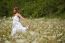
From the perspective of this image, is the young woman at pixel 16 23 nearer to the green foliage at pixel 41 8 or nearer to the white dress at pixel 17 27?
the white dress at pixel 17 27

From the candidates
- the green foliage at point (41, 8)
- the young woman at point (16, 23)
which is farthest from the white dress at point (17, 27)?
the green foliage at point (41, 8)

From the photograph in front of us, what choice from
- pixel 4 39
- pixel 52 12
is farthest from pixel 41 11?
pixel 4 39

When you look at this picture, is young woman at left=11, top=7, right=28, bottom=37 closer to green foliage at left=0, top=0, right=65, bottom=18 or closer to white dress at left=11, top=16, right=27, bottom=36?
white dress at left=11, top=16, right=27, bottom=36

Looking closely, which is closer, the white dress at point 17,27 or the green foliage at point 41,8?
the white dress at point 17,27

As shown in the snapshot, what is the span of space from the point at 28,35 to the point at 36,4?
16528mm

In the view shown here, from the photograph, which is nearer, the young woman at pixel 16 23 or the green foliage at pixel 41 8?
the young woman at pixel 16 23

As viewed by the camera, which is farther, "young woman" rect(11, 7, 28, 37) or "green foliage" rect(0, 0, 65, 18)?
"green foliage" rect(0, 0, 65, 18)

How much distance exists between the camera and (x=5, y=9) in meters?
33.7

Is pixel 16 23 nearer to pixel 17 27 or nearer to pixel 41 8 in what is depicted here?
pixel 17 27

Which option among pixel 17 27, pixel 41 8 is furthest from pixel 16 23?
pixel 41 8

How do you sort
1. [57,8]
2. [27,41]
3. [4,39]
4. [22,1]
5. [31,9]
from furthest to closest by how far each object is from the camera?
[22,1]
[31,9]
[57,8]
[4,39]
[27,41]

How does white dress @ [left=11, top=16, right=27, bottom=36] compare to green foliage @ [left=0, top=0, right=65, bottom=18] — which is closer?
white dress @ [left=11, top=16, right=27, bottom=36]

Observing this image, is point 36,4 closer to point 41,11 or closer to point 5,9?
point 41,11

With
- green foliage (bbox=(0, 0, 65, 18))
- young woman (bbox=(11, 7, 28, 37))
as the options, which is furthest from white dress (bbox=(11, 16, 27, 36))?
green foliage (bbox=(0, 0, 65, 18))
